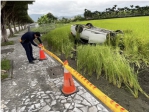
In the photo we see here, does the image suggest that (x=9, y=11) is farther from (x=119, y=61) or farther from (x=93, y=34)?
(x=119, y=61)

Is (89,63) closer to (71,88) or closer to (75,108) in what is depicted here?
(71,88)

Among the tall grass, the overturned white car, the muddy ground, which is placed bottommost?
the muddy ground

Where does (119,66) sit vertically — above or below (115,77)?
above

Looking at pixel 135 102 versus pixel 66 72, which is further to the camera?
pixel 66 72

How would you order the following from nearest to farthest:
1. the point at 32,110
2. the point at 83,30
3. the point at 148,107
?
the point at 148,107
the point at 32,110
the point at 83,30

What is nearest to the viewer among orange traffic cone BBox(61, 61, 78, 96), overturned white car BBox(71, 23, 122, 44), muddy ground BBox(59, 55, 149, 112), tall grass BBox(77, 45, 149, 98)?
muddy ground BBox(59, 55, 149, 112)

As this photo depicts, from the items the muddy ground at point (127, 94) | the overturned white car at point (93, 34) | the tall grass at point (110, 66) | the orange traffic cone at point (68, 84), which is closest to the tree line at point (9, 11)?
the overturned white car at point (93, 34)

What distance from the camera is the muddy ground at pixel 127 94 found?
2.91m

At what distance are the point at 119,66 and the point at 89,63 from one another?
0.97 metres

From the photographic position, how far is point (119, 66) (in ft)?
11.5

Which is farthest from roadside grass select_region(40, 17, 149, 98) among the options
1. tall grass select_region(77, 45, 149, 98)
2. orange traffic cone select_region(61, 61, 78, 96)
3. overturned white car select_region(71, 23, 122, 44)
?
orange traffic cone select_region(61, 61, 78, 96)

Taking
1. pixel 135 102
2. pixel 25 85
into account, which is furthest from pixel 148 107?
pixel 25 85

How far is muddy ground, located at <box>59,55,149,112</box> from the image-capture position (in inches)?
115

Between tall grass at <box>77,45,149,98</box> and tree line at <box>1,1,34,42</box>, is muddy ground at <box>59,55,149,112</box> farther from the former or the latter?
tree line at <box>1,1,34,42</box>
